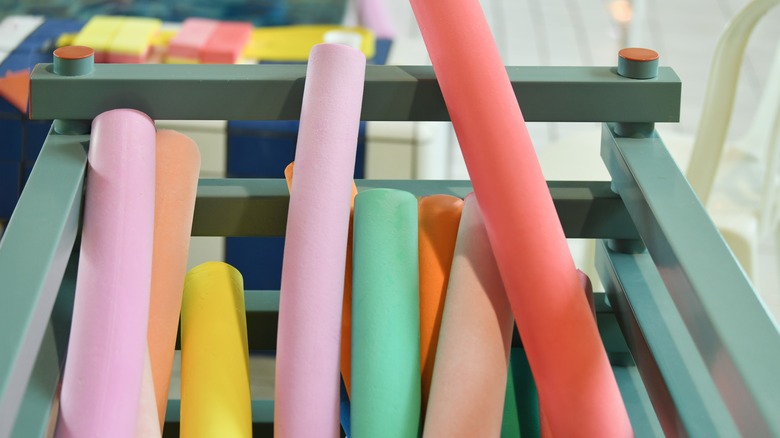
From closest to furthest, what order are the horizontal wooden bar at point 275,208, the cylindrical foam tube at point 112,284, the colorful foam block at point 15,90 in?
the cylindrical foam tube at point 112,284, the horizontal wooden bar at point 275,208, the colorful foam block at point 15,90

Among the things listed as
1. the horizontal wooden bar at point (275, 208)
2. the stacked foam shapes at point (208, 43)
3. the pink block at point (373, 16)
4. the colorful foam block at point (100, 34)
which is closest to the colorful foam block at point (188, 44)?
the stacked foam shapes at point (208, 43)

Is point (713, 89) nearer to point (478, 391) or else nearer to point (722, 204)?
point (722, 204)

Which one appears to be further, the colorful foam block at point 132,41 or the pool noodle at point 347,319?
the colorful foam block at point 132,41

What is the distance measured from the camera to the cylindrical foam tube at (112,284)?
53 centimetres

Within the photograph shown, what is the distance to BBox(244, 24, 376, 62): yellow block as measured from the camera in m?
1.99

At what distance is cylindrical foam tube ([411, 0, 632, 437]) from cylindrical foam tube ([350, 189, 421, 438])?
5 centimetres

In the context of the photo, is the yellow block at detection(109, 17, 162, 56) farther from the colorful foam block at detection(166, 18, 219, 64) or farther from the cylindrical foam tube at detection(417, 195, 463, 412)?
the cylindrical foam tube at detection(417, 195, 463, 412)

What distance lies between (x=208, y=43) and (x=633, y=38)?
1376 millimetres

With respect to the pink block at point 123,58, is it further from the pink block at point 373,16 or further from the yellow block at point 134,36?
the pink block at point 373,16

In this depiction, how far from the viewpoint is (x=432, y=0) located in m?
0.59

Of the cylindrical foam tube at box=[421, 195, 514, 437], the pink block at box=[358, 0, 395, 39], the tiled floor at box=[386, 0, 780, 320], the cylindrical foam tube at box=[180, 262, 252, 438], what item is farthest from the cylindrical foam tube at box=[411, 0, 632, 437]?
the tiled floor at box=[386, 0, 780, 320]

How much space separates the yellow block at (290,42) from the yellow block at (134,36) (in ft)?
0.54

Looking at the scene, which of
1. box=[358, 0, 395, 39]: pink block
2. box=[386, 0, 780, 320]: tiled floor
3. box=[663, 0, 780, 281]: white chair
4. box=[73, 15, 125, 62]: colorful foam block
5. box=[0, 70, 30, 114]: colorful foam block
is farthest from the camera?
box=[386, 0, 780, 320]: tiled floor

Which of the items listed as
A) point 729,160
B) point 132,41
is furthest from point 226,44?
point 729,160
